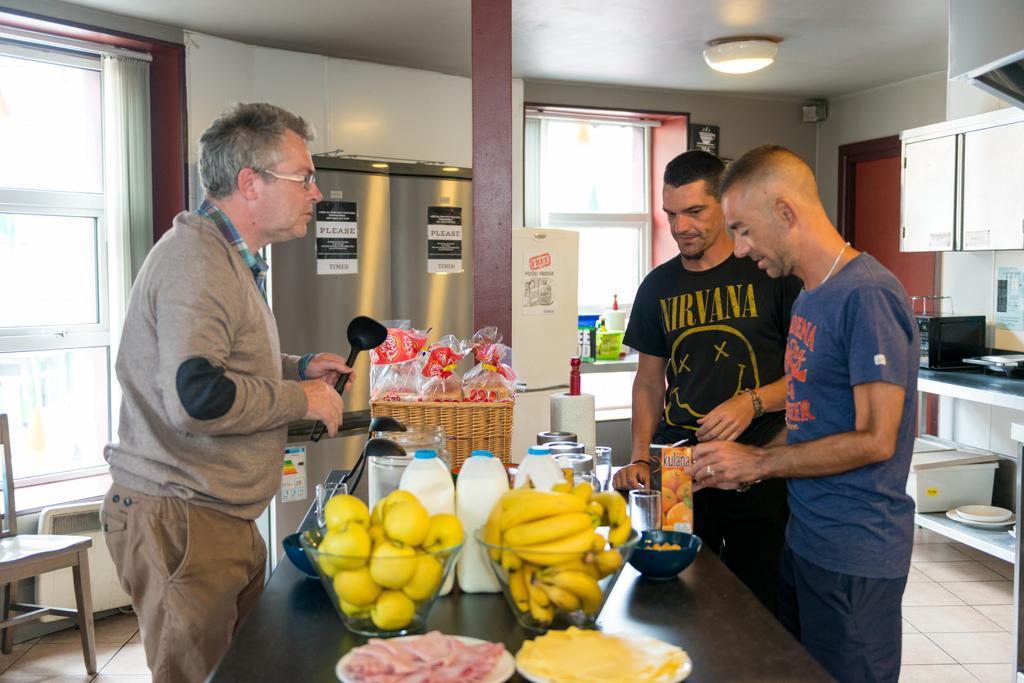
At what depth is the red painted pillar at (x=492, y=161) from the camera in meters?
2.95

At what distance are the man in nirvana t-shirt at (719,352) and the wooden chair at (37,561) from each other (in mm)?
2384

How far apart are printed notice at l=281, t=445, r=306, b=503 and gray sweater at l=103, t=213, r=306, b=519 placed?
8.21 ft

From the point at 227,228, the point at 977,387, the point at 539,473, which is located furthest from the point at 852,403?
the point at 977,387

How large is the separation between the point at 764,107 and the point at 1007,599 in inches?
151

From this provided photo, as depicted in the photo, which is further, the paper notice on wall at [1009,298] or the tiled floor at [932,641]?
the paper notice on wall at [1009,298]

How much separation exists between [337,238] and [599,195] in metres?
2.52

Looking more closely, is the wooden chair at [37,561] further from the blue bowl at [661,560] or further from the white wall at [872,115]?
the white wall at [872,115]

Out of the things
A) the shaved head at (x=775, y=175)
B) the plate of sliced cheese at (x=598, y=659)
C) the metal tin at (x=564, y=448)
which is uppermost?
the shaved head at (x=775, y=175)

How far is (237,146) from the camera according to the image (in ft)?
6.19

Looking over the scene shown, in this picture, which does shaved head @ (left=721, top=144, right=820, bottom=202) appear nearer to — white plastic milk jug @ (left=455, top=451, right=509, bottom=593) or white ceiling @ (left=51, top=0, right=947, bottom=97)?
white plastic milk jug @ (left=455, top=451, right=509, bottom=593)

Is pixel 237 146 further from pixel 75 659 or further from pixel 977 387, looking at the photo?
pixel 977 387

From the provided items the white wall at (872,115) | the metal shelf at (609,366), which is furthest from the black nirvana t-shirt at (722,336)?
the white wall at (872,115)

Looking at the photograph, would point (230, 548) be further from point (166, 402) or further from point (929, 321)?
point (929, 321)

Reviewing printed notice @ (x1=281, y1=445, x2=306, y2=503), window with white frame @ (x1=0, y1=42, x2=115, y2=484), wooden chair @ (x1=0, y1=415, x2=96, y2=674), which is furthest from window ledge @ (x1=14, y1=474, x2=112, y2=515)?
printed notice @ (x1=281, y1=445, x2=306, y2=503)
